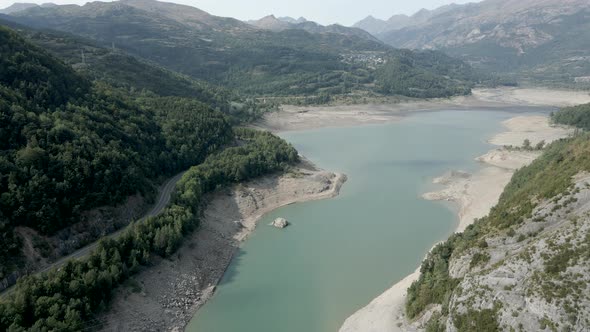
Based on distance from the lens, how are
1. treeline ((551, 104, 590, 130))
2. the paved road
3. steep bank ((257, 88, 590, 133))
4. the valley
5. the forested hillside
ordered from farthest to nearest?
steep bank ((257, 88, 590, 133)) → treeline ((551, 104, 590, 130)) → the forested hillside → the paved road → the valley

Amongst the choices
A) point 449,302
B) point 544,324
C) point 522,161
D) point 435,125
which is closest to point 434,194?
point 522,161

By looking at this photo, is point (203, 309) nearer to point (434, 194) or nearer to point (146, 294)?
point (146, 294)

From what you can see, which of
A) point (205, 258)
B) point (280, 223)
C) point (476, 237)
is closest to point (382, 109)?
point (280, 223)

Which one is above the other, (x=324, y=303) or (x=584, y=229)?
(x=584, y=229)

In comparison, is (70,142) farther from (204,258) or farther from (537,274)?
(537,274)

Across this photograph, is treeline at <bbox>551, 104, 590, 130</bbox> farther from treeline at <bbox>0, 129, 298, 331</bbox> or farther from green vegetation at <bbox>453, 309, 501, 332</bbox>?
green vegetation at <bbox>453, 309, 501, 332</bbox>

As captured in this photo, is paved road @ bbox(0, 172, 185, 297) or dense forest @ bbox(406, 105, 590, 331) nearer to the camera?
dense forest @ bbox(406, 105, 590, 331)

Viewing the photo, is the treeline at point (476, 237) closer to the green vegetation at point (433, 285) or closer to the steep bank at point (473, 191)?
the green vegetation at point (433, 285)

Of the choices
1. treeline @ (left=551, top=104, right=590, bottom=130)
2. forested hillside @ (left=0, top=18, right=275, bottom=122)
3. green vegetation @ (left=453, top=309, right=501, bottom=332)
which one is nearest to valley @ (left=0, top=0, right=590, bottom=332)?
green vegetation @ (left=453, top=309, right=501, bottom=332)
